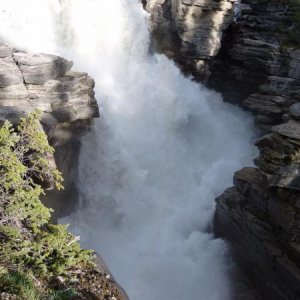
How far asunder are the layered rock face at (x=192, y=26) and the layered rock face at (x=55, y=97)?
8.12m

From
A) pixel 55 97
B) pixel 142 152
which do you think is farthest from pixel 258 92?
pixel 55 97

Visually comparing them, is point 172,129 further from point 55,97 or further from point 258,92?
point 55,97

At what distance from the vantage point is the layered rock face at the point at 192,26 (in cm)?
2300

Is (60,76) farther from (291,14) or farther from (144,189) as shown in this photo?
(291,14)

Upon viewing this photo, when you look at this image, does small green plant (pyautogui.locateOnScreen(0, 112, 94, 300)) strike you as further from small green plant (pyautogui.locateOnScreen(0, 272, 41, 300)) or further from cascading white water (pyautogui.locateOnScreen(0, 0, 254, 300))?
cascading white water (pyautogui.locateOnScreen(0, 0, 254, 300))

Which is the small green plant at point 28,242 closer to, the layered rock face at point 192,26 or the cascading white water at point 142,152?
the cascading white water at point 142,152

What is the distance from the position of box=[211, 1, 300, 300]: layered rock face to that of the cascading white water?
5.40 ft

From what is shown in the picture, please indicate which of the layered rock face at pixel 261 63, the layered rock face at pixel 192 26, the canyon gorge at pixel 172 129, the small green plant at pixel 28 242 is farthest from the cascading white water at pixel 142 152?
the small green plant at pixel 28 242

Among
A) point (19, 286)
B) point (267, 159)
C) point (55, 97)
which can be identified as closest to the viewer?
point (19, 286)

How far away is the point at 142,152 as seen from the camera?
20547 mm

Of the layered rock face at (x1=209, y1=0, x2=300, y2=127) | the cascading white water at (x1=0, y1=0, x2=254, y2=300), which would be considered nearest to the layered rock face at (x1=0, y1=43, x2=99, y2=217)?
the cascading white water at (x1=0, y1=0, x2=254, y2=300)

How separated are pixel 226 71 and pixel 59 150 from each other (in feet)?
41.6

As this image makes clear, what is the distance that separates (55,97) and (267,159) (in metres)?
8.59

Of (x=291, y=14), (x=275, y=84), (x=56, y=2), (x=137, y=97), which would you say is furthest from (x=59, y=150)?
(x=291, y=14)
